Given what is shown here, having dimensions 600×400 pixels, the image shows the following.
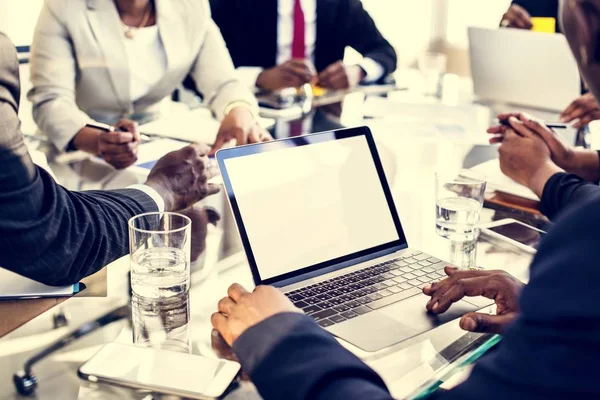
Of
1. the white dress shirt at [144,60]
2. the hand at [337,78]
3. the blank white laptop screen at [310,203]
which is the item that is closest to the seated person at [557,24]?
the blank white laptop screen at [310,203]

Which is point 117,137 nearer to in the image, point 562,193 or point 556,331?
point 562,193

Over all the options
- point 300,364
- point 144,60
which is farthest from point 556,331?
point 144,60

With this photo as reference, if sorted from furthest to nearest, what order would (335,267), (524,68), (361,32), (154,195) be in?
1. (361,32)
2. (524,68)
3. (154,195)
4. (335,267)

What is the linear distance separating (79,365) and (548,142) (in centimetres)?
125

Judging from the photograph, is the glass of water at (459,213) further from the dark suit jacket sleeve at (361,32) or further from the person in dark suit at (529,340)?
the dark suit jacket sleeve at (361,32)

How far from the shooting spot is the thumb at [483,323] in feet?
3.05

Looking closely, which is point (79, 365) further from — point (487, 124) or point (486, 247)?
point (487, 124)

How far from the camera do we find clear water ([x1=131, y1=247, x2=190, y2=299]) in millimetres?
958

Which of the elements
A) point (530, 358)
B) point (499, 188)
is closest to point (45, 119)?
point (499, 188)

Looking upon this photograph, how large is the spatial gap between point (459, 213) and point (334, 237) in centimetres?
30

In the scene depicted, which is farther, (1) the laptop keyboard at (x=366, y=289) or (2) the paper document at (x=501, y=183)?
(2) the paper document at (x=501, y=183)

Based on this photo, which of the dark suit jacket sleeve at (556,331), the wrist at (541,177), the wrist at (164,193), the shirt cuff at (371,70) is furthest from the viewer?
the shirt cuff at (371,70)

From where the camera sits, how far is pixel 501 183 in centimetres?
158

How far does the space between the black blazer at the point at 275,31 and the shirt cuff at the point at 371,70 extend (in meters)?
0.08
